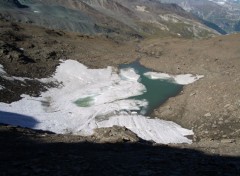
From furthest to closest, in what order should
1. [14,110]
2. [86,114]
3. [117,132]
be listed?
[86,114] < [14,110] < [117,132]

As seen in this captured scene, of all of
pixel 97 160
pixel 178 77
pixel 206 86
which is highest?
pixel 97 160

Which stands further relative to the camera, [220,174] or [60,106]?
[60,106]

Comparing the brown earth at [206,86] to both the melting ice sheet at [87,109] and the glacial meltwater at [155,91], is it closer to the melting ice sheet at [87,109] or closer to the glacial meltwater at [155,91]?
the glacial meltwater at [155,91]

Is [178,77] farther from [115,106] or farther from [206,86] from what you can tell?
[115,106]

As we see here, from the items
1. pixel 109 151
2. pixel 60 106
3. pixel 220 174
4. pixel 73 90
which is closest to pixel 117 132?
pixel 109 151

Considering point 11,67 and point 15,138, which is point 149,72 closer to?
point 11,67

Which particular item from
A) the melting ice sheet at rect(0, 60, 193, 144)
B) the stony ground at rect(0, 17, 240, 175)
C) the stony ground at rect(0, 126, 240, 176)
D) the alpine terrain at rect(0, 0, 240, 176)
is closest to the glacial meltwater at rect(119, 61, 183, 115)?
the alpine terrain at rect(0, 0, 240, 176)

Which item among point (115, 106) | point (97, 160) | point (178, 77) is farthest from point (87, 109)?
point (97, 160)
